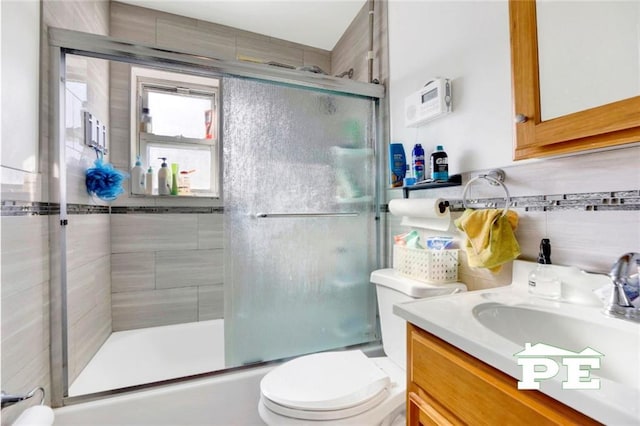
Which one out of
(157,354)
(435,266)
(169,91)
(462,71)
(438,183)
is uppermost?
(169,91)

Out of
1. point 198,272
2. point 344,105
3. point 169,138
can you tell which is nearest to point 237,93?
point 344,105

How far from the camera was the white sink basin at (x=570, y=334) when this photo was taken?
598 mm

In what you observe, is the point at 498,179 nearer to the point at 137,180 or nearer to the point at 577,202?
the point at 577,202

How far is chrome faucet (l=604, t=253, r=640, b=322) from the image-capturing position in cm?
64

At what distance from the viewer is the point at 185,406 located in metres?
1.27

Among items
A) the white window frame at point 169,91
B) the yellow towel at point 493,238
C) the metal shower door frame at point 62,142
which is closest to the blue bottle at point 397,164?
the yellow towel at point 493,238

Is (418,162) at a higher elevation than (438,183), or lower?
higher

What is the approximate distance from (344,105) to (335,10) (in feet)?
2.57

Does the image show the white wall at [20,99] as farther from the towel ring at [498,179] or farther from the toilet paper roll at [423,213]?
the towel ring at [498,179]

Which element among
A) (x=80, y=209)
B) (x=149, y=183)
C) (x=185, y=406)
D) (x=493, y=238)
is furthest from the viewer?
(x=149, y=183)

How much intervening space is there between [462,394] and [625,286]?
44cm

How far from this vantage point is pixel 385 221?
1.72 m

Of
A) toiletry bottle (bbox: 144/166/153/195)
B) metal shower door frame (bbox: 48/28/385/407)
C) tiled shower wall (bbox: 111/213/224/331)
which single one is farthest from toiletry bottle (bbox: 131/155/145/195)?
metal shower door frame (bbox: 48/28/385/407)

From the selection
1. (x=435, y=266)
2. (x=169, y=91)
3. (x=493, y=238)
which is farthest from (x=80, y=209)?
(x=493, y=238)
